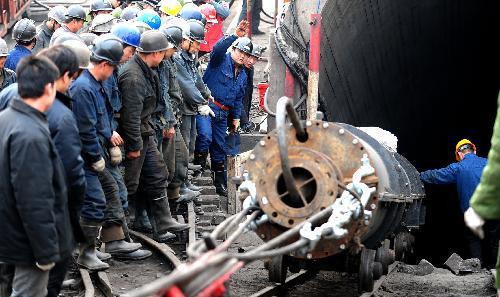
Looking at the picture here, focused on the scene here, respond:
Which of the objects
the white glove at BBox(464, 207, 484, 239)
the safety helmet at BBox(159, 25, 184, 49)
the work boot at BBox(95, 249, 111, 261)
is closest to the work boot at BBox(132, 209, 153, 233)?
the work boot at BBox(95, 249, 111, 261)

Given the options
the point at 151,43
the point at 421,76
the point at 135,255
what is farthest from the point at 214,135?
the point at 421,76

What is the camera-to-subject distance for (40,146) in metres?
6.12

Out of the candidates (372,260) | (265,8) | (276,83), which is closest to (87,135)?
(372,260)

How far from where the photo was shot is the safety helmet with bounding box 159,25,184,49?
10562mm

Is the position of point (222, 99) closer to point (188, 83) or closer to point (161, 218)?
point (188, 83)

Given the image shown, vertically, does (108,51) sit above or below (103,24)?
below

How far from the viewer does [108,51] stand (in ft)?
27.9

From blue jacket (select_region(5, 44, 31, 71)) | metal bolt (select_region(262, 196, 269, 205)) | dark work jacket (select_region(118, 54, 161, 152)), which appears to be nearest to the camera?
metal bolt (select_region(262, 196, 269, 205))

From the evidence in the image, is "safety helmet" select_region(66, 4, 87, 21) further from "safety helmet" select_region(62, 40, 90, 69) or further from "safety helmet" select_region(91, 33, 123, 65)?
"safety helmet" select_region(62, 40, 90, 69)

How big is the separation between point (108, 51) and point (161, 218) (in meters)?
2.43

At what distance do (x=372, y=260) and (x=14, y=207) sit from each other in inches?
147

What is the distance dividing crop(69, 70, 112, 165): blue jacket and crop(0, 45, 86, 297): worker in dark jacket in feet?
4.66

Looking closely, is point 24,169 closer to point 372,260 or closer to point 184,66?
point 372,260

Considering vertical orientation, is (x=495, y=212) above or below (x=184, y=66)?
below
